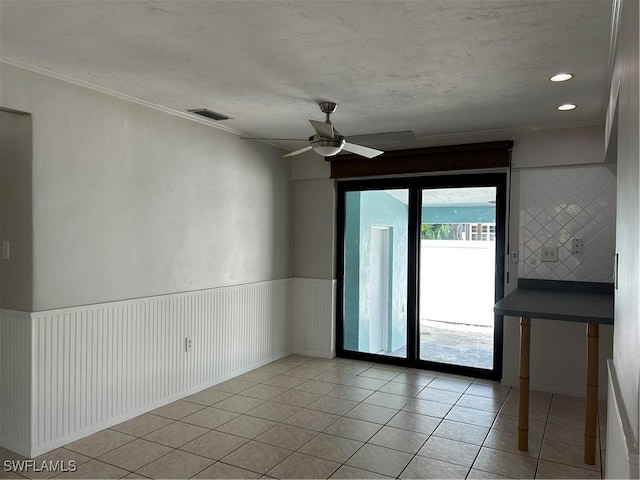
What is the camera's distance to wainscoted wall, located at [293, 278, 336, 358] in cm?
539

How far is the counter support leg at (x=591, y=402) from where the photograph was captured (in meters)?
2.91

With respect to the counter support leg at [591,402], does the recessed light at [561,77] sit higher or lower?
higher

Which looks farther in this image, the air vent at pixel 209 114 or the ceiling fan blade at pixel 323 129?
the air vent at pixel 209 114

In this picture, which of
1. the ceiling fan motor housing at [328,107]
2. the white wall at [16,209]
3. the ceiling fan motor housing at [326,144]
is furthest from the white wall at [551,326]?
the white wall at [16,209]

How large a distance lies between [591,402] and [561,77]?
6.75ft

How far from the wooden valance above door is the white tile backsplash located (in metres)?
0.33

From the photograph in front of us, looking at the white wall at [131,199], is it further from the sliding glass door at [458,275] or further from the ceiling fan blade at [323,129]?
the sliding glass door at [458,275]

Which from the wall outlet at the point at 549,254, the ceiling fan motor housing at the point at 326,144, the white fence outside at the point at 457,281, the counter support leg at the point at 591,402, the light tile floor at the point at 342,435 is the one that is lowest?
the light tile floor at the point at 342,435

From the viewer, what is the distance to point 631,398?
49.9 inches

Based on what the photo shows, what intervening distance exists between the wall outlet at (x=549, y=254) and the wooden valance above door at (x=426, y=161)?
87 cm

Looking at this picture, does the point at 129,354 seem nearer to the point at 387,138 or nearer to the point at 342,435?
the point at 342,435

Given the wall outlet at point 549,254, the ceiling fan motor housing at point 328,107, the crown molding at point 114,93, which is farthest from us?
the wall outlet at point 549,254

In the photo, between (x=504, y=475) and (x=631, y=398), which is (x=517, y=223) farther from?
(x=631, y=398)

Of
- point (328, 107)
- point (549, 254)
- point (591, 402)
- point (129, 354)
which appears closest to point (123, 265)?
point (129, 354)
